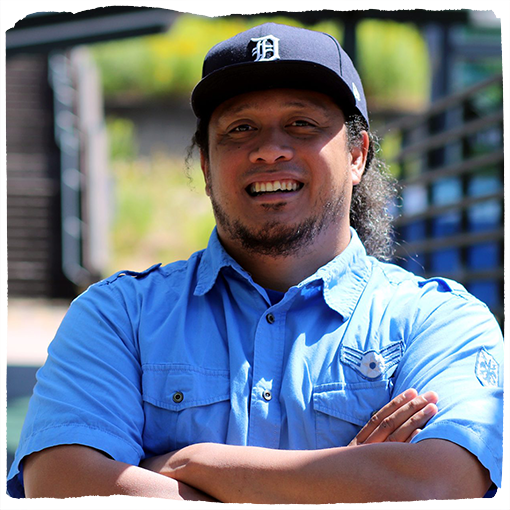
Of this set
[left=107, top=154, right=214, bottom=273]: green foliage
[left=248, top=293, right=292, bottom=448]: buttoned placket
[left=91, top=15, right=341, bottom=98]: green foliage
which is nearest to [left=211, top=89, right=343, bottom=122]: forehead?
Result: [left=248, top=293, right=292, bottom=448]: buttoned placket

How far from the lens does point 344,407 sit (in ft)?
6.52

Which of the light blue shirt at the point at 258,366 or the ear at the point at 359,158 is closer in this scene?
the light blue shirt at the point at 258,366

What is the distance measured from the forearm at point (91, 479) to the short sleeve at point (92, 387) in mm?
28

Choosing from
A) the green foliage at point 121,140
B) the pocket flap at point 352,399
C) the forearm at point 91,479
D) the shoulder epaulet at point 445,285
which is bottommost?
the forearm at point 91,479

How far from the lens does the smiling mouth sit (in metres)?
2.18

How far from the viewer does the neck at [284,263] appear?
2264mm

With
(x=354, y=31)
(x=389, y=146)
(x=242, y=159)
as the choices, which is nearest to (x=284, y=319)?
(x=242, y=159)

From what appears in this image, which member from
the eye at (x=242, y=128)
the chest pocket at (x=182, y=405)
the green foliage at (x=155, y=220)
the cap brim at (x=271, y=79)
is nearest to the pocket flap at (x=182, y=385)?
the chest pocket at (x=182, y=405)

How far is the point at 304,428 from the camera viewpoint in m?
1.97

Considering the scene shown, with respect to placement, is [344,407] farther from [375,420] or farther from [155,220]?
[155,220]

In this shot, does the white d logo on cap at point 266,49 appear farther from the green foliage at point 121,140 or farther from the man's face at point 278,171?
the green foliage at point 121,140

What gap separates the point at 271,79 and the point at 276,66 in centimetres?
4

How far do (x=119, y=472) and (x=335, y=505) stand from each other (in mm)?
508

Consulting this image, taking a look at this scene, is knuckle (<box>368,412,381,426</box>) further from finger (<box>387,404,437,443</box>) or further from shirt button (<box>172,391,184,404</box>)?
shirt button (<box>172,391,184,404</box>)
